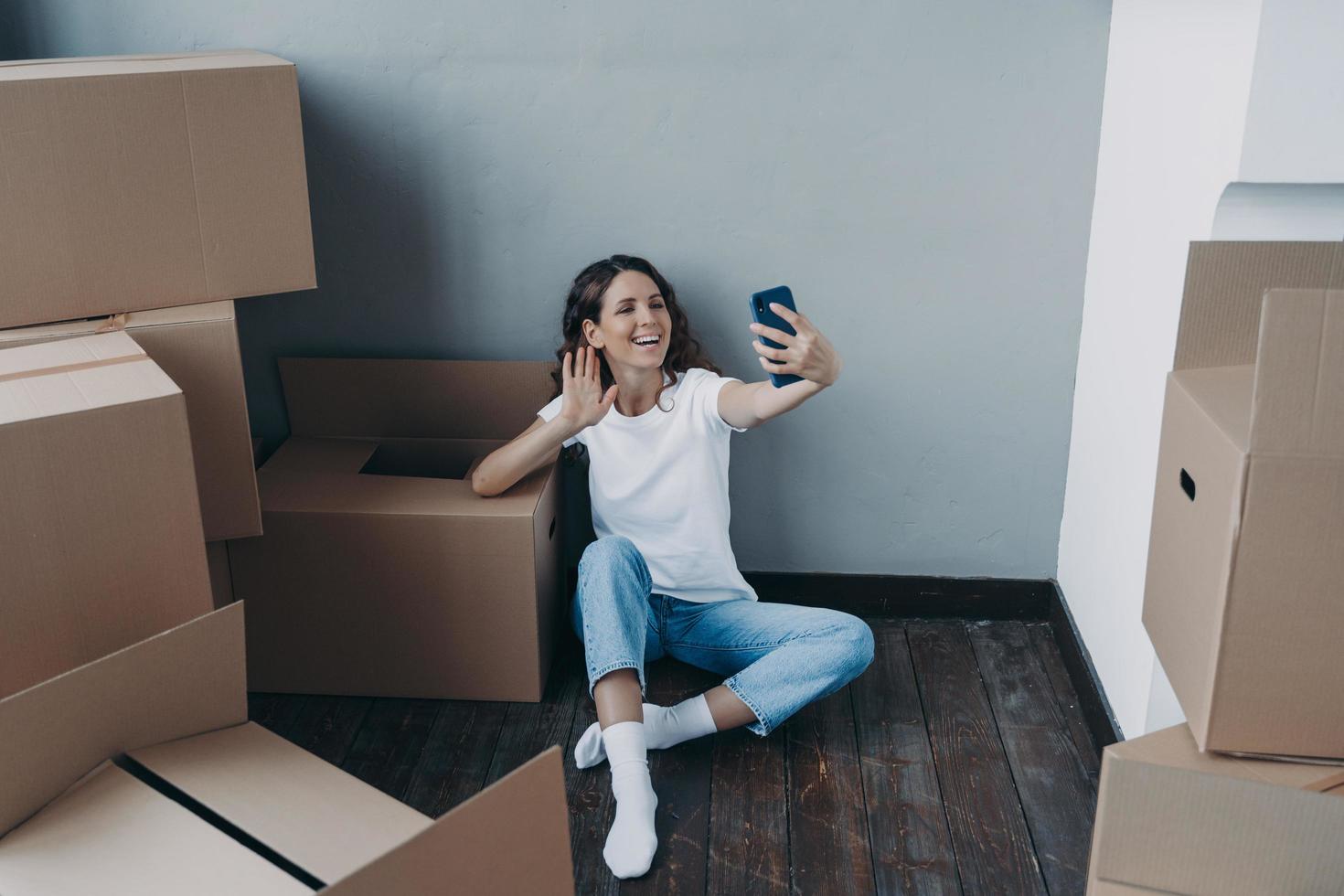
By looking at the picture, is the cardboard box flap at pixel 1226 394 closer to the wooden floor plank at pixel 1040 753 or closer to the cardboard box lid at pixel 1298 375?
the cardboard box lid at pixel 1298 375

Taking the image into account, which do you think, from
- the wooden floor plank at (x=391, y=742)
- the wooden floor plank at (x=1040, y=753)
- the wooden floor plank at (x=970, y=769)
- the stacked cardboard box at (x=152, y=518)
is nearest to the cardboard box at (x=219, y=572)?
the stacked cardboard box at (x=152, y=518)

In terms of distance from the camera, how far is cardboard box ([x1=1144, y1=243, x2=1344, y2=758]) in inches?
36.6

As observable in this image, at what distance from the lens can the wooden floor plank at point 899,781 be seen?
1.52 metres

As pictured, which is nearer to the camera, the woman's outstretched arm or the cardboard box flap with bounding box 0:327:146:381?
the cardboard box flap with bounding box 0:327:146:381

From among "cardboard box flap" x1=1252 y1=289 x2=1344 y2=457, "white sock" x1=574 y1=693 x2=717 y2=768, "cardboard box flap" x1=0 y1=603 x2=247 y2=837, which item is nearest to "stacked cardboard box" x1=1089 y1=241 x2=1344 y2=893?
"cardboard box flap" x1=1252 y1=289 x2=1344 y2=457

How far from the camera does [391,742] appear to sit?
180 centimetres

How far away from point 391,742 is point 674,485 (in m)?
0.61

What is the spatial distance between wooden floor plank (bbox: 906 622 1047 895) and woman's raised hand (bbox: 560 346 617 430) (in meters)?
0.73

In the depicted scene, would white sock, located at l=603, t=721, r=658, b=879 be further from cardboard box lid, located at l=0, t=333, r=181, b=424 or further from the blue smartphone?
cardboard box lid, located at l=0, t=333, r=181, b=424

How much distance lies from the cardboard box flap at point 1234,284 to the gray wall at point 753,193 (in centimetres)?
73

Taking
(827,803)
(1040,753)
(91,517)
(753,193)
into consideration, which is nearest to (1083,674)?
(1040,753)

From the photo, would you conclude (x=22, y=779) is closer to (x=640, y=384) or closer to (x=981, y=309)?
(x=640, y=384)

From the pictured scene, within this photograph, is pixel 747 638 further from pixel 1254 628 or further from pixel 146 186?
pixel 146 186

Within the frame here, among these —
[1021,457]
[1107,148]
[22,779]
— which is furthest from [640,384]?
[22,779]
